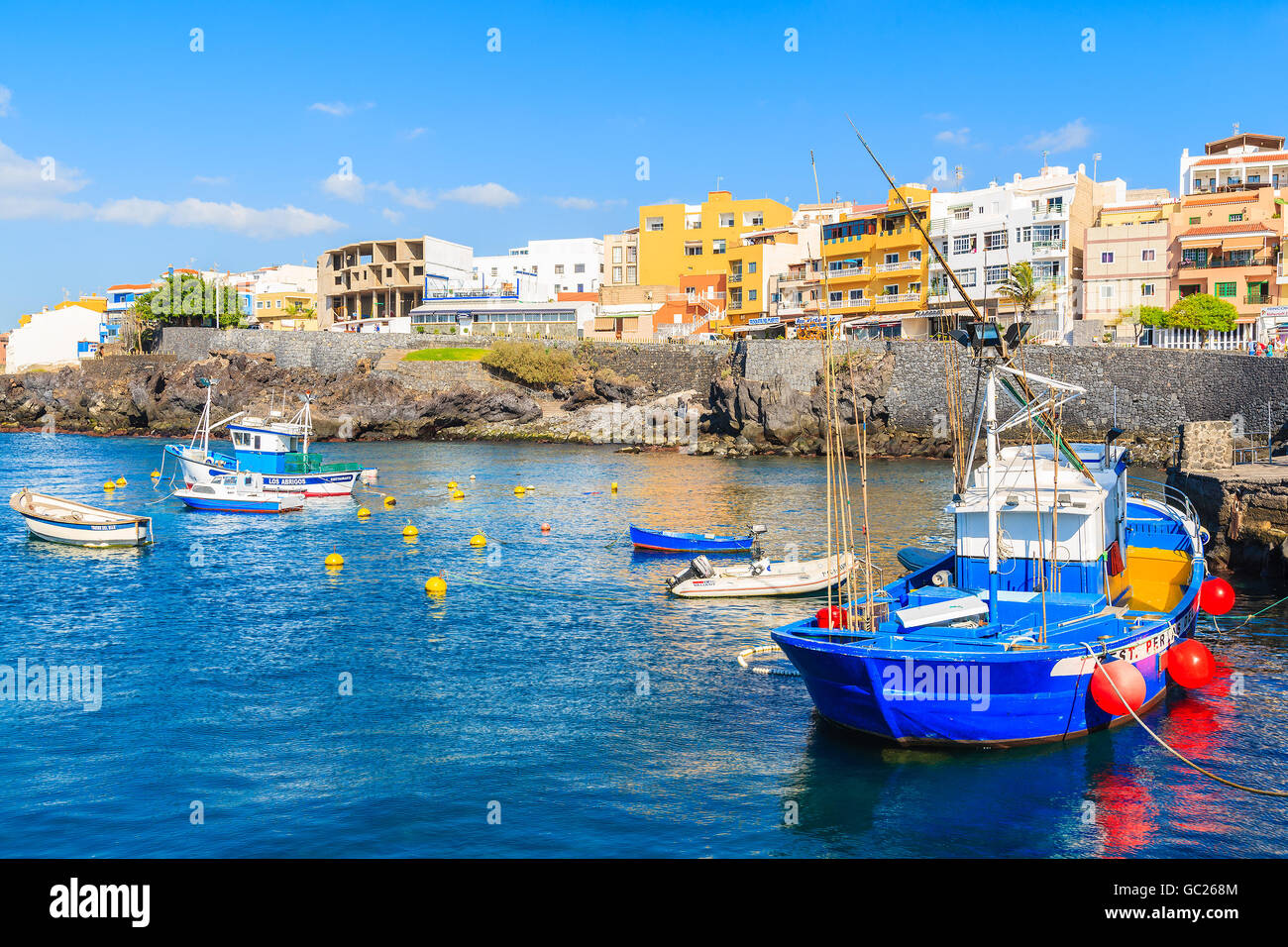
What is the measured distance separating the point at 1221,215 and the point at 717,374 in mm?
40288

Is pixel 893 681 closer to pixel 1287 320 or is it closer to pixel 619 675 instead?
pixel 619 675

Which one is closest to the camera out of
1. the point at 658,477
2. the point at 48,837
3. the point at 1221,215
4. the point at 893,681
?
A: the point at 48,837

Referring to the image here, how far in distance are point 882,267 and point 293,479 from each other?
52913 millimetres

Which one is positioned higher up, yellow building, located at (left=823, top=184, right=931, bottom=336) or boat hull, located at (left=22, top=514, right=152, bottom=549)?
yellow building, located at (left=823, top=184, right=931, bottom=336)

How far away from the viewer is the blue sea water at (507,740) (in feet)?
49.2

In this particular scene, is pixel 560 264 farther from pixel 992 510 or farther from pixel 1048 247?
pixel 992 510

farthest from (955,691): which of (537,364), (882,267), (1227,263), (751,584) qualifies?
(537,364)

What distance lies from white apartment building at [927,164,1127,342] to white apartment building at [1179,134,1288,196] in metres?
12.4

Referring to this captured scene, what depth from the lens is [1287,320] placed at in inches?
2621

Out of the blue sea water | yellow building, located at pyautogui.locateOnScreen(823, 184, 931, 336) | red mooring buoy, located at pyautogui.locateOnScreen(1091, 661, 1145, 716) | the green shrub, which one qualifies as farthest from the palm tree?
red mooring buoy, located at pyautogui.locateOnScreen(1091, 661, 1145, 716)

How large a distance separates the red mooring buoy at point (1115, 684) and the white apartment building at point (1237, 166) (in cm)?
7651

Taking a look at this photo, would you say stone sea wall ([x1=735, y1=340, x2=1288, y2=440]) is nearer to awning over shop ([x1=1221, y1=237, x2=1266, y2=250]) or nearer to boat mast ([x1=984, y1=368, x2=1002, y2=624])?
awning over shop ([x1=1221, y1=237, x2=1266, y2=250])

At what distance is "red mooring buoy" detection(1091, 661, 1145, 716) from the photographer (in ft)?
57.2
